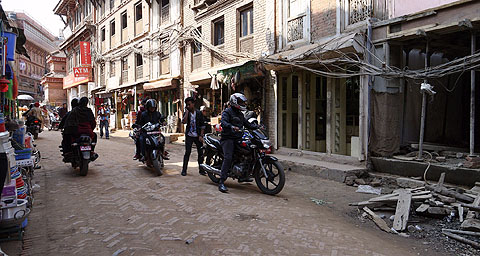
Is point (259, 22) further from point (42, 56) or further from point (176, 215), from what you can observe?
point (42, 56)

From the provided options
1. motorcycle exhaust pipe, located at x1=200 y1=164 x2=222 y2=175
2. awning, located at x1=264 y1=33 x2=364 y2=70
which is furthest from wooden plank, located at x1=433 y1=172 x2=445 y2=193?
motorcycle exhaust pipe, located at x1=200 y1=164 x2=222 y2=175

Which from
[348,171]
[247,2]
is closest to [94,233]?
[348,171]

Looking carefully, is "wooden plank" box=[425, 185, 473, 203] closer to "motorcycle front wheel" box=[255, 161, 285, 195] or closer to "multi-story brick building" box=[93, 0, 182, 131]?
"motorcycle front wheel" box=[255, 161, 285, 195]

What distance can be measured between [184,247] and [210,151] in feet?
12.0

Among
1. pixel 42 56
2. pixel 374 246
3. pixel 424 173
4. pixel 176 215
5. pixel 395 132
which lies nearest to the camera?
pixel 374 246

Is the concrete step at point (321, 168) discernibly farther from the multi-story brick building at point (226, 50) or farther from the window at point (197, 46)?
the window at point (197, 46)

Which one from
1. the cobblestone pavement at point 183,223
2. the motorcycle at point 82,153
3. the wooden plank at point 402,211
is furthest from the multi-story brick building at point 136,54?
the wooden plank at point 402,211

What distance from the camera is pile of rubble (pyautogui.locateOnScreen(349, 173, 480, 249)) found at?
14.1 ft

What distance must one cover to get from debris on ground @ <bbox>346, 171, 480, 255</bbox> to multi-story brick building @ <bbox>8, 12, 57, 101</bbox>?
52923 millimetres

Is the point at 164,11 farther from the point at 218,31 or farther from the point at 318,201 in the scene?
the point at 318,201

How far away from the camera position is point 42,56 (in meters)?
→ 58.8

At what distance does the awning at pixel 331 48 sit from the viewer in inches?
300

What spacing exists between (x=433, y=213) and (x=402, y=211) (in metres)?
0.44

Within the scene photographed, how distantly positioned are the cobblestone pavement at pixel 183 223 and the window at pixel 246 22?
7.20 meters
